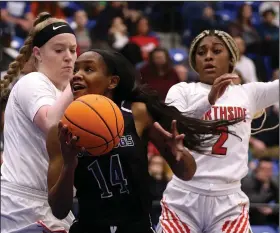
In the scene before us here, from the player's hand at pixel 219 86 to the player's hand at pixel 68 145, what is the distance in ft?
4.61

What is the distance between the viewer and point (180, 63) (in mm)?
11883

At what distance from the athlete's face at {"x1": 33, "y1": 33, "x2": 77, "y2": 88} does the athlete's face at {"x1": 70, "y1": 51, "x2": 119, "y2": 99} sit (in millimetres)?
663

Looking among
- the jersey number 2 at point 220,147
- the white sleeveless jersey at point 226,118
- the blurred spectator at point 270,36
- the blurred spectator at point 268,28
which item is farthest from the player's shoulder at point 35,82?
the blurred spectator at point 268,28

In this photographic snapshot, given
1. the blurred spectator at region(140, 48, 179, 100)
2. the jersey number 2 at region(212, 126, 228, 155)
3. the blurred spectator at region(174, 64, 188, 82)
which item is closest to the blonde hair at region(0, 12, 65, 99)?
the jersey number 2 at region(212, 126, 228, 155)

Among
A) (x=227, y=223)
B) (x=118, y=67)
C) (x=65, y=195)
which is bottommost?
(x=227, y=223)

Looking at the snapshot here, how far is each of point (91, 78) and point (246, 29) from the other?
8.17 meters

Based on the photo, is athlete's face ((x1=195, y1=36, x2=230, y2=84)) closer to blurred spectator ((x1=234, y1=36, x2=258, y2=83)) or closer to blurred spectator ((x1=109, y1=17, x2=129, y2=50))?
blurred spectator ((x1=234, y1=36, x2=258, y2=83))

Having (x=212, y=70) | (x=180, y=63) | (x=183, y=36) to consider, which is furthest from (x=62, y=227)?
(x=183, y=36)

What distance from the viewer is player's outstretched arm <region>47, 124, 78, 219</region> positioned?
4410 mm

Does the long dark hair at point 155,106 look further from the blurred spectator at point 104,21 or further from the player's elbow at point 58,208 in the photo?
the blurred spectator at point 104,21

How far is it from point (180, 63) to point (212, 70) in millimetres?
5788

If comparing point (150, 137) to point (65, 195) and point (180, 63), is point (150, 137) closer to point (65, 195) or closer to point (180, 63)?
point (65, 195)

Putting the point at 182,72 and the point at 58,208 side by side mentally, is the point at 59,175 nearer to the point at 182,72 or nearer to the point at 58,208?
the point at 58,208

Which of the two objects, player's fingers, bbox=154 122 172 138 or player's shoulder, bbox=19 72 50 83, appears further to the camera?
player's shoulder, bbox=19 72 50 83
